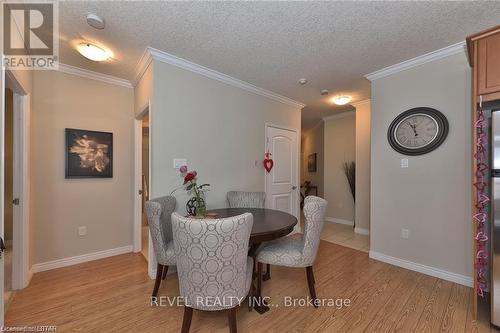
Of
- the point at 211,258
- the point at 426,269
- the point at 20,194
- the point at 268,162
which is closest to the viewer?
the point at 211,258

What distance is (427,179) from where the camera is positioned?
97.1 inches

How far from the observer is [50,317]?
5.70 feet

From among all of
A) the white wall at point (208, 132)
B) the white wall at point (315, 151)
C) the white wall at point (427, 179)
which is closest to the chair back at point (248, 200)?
the white wall at point (208, 132)

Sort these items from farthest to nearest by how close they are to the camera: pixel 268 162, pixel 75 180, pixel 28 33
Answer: pixel 268 162, pixel 75 180, pixel 28 33

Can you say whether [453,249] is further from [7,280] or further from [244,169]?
[7,280]

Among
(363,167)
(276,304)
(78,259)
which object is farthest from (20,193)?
(363,167)

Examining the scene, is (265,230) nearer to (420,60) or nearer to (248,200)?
(248,200)

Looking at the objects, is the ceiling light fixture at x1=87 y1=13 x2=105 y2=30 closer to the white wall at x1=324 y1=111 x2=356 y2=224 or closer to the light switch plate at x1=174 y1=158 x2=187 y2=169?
→ the light switch plate at x1=174 y1=158 x2=187 y2=169

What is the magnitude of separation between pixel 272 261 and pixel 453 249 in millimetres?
2014

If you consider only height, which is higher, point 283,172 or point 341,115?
point 341,115

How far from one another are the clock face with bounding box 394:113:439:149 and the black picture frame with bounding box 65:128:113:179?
379 centimetres

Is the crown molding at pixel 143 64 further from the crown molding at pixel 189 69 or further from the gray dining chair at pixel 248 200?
the gray dining chair at pixel 248 200

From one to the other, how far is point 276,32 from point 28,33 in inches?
90.4

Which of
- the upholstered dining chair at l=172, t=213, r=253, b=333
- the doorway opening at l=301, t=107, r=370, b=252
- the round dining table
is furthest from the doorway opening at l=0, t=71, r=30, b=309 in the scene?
the doorway opening at l=301, t=107, r=370, b=252
